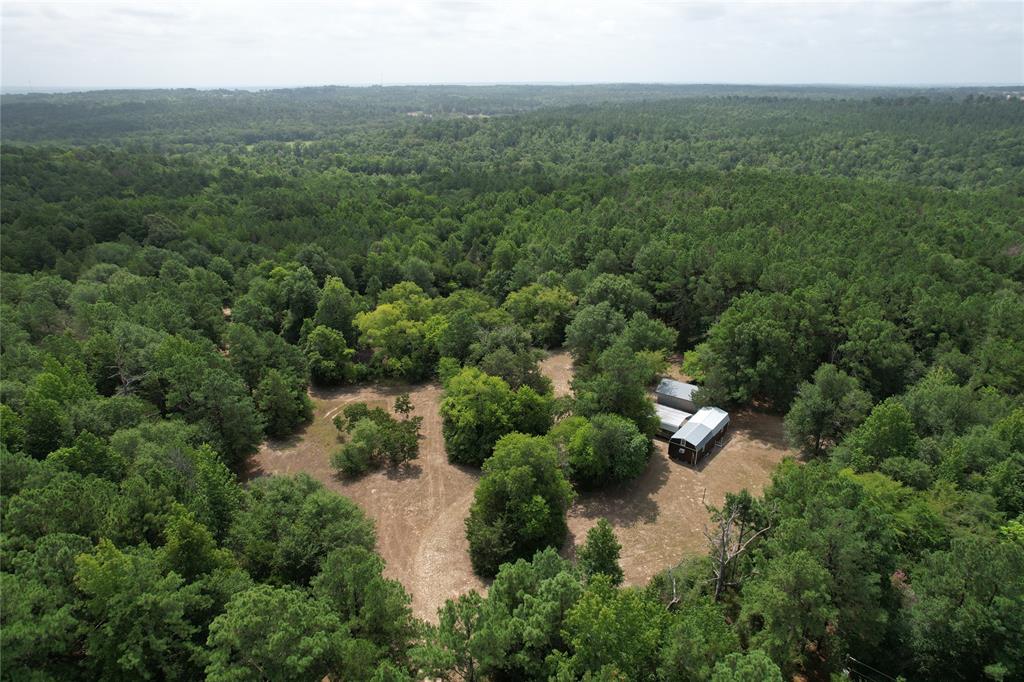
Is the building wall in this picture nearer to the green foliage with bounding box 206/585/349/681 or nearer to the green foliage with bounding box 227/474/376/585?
the green foliage with bounding box 227/474/376/585

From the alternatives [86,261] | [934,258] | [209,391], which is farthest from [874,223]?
[86,261]

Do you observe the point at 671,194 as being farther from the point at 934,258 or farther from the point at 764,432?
the point at 764,432

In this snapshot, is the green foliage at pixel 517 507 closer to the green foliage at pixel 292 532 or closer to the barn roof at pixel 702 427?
the green foliage at pixel 292 532

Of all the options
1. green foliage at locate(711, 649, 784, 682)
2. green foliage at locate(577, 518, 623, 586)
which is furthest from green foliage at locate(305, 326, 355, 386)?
green foliage at locate(711, 649, 784, 682)

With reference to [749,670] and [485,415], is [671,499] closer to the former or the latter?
[485,415]

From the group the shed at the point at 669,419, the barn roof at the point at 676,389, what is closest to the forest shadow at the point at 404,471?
the shed at the point at 669,419
